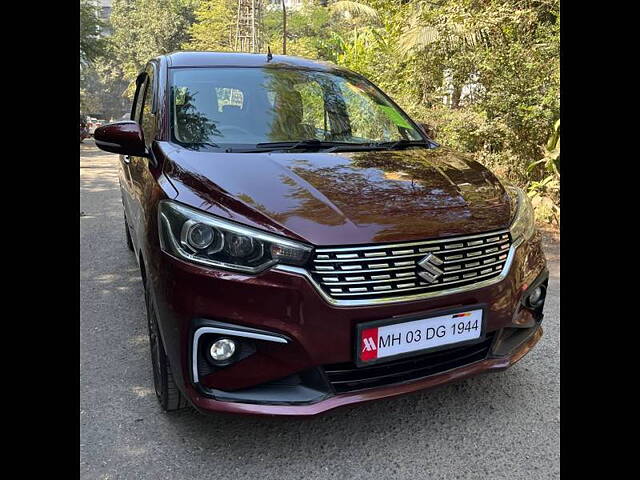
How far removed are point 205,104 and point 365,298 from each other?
1567 millimetres

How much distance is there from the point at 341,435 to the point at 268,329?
76cm

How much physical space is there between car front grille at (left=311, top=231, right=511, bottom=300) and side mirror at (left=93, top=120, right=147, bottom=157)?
1312 millimetres

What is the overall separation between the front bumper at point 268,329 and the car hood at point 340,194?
0.23 meters

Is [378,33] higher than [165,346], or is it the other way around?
[378,33]

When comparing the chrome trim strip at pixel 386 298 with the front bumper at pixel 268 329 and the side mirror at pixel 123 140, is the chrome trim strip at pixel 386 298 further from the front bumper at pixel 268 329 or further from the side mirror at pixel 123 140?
the side mirror at pixel 123 140

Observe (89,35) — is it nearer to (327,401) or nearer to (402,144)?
(402,144)

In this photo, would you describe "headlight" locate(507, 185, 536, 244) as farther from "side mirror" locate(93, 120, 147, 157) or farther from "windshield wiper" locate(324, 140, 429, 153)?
"side mirror" locate(93, 120, 147, 157)

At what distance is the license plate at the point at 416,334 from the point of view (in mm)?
1897

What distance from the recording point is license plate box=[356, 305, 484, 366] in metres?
1.90

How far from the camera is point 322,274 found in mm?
1852

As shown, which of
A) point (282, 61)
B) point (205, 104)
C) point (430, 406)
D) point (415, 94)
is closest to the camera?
point (430, 406)
